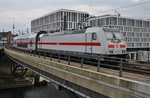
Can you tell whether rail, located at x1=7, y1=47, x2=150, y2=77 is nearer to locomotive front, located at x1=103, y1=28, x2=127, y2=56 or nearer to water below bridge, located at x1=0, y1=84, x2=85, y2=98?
locomotive front, located at x1=103, y1=28, x2=127, y2=56

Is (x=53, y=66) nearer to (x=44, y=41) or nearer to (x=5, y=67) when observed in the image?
(x=44, y=41)

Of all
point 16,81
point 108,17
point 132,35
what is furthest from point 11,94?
point 132,35

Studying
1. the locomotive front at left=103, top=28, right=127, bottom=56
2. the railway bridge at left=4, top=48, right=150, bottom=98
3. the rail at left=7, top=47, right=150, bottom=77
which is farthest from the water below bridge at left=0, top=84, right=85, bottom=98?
the railway bridge at left=4, top=48, right=150, bottom=98

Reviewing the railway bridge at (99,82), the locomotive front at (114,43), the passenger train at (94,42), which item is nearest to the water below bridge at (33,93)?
the passenger train at (94,42)

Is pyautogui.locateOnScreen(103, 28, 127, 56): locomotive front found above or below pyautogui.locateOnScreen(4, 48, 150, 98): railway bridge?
above

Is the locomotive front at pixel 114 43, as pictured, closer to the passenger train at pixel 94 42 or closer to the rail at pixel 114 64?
the passenger train at pixel 94 42

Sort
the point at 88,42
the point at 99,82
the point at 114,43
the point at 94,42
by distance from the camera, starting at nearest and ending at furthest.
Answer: the point at 99,82 → the point at 114,43 → the point at 94,42 → the point at 88,42

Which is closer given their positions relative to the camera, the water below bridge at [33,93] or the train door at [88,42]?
the train door at [88,42]

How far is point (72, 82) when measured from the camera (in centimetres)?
1616

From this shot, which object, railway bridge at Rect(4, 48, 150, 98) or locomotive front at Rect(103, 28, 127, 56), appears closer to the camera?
railway bridge at Rect(4, 48, 150, 98)

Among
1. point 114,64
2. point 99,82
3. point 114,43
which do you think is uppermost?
point 114,43

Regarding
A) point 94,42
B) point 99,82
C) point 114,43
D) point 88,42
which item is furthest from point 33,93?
point 99,82

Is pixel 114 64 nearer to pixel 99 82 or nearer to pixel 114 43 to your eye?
pixel 114 43

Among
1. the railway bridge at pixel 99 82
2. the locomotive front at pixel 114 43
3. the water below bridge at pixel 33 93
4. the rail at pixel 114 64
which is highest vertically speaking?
the locomotive front at pixel 114 43
